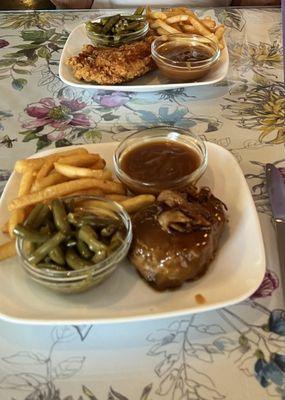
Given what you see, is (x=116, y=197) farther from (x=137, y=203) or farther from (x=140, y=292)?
(x=140, y=292)

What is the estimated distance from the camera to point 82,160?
1343 mm

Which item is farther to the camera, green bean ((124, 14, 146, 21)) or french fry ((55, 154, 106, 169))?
green bean ((124, 14, 146, 21))

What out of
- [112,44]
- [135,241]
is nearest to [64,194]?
[135,241]

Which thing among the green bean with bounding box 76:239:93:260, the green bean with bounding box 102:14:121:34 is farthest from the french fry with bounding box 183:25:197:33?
the green bean with bounding box 76:239:93:260

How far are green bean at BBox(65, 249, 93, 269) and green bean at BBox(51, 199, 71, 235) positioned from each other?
0.05 metres

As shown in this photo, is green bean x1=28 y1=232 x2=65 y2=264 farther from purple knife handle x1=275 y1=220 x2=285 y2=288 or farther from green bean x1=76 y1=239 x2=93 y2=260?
purple knife handle x1=275 y1=220 x2=285 y2=288

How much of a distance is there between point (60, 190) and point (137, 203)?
0.59ft

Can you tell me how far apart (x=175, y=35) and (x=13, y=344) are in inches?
49.4

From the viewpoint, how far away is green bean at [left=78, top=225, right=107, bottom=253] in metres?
1.11

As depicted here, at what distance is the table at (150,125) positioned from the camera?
101 cm

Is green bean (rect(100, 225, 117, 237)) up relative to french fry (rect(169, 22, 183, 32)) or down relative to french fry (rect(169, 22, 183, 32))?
down

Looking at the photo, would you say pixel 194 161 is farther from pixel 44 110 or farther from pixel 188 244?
pixel 44 110

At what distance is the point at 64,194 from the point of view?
1.26 meters

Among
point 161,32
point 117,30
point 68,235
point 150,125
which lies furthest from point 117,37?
point 68,235
